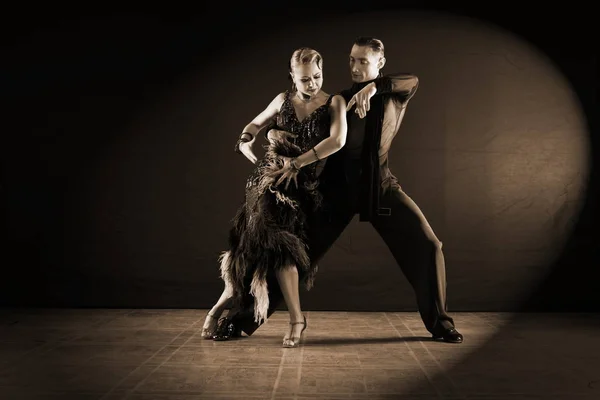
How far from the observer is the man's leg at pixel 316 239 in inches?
169

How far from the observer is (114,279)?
5746mm

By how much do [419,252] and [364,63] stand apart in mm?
1104

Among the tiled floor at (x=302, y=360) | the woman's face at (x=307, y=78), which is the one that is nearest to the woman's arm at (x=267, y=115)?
the woman's face at (x=307, y=78)

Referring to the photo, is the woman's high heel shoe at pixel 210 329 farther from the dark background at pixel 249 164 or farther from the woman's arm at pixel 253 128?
the dark background at pixel 249 164

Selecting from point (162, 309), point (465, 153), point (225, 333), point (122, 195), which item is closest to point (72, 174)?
point (122, 195)

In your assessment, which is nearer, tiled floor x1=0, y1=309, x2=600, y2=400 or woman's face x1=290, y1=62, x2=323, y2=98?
tiled floor x1=0, y1=309, x2=600, y2=400

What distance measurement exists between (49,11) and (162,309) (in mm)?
2362

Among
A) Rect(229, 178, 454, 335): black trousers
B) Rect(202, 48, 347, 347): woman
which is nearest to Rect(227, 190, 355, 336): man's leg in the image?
Rect(229, 178, 454, 335): black trousers

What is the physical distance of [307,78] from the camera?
4.06 metres

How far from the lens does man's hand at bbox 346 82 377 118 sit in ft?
13.3

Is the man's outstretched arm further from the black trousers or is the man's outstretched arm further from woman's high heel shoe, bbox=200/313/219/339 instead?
woman's high heel shoe, bbox=200/313/219/339

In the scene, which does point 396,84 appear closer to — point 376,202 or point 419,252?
point 376,202

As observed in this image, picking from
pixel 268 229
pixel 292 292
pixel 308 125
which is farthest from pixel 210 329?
pixel 308 125

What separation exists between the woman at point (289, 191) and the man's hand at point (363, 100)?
0.26 ft
